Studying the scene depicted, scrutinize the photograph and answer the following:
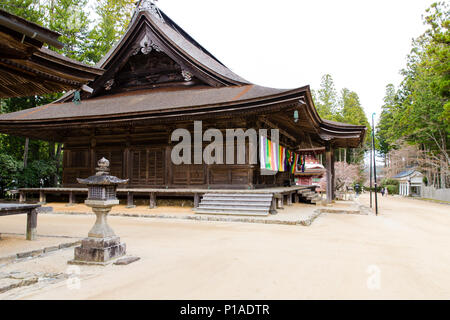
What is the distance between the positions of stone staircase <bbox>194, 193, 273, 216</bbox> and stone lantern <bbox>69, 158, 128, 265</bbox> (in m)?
5.87

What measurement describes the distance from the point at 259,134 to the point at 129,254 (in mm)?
8297

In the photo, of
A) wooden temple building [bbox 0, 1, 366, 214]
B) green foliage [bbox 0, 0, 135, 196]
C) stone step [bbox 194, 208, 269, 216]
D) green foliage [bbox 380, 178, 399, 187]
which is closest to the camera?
stone step [bbox 194, 208, 269, 216]

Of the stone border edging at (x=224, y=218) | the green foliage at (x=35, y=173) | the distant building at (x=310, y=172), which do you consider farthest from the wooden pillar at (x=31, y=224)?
the distant building at (x=310, y=172)

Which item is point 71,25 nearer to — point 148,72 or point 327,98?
point 148,72

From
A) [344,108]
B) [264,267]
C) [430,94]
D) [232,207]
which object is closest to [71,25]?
[232,207]

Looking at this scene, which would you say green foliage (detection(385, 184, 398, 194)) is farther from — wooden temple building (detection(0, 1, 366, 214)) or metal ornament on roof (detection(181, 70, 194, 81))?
metal ornament on roof (detection(181, 70, 194, 81))

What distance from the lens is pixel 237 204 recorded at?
11117mm

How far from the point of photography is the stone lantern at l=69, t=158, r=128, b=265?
4.85 meters

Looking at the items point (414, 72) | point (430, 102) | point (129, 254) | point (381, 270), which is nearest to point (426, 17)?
point (430, 102)

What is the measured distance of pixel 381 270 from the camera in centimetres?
455

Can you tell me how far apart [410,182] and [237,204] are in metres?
43.3

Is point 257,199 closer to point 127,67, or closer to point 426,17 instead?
point 127,67

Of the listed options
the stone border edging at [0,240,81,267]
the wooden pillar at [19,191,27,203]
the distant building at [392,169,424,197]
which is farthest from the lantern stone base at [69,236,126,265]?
the distant building at [392,169,424,197]

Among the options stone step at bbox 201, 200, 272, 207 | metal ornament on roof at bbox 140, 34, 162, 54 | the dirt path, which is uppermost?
metal ornament on roof at bbox 140, 34, 162, 54
